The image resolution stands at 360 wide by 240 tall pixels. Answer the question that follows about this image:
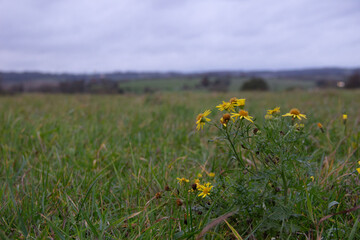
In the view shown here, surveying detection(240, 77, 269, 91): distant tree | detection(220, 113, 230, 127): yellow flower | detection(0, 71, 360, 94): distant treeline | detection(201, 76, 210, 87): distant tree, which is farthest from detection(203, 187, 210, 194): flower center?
detection(240, 77, 269, 91): distant tree

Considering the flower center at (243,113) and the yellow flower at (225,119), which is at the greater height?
the flower center at (243,113)

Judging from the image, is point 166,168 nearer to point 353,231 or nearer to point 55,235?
point 55,235

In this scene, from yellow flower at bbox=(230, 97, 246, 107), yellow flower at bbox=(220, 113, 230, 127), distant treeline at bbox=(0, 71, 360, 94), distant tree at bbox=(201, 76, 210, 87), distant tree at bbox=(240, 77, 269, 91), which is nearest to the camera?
yellow flower at bbox=(220, 113, 230, 127)

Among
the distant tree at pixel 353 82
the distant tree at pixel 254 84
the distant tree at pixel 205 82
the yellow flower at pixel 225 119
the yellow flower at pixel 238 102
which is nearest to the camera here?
the yellow flower at pixel 225 119

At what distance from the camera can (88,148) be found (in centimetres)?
285

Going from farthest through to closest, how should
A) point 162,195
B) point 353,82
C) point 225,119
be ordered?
point 353,82
point 162,195
point 225,119

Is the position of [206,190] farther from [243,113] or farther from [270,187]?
[243,113]

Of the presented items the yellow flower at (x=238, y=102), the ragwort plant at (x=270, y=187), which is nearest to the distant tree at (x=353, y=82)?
the ragwort plant at (x=270, y=187)

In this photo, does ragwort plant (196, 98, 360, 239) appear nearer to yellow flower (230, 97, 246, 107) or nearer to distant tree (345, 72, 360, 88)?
yellow flower (230, 97, 246, 107)

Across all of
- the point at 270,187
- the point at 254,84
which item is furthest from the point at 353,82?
the point at 270,187

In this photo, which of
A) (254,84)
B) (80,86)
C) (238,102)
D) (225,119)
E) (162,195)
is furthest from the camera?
(254,84)

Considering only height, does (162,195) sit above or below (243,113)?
below

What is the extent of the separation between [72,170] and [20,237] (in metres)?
0.77

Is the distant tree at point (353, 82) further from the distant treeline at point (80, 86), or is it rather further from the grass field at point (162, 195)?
the grass field at point (162, 195)
